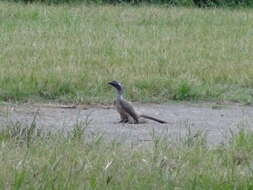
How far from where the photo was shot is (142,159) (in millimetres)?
6617

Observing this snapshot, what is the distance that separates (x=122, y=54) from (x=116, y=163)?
6.25 metres

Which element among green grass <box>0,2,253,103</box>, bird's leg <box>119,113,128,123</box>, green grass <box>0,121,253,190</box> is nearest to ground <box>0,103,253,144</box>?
bird's leg <box>119,113,128,123</box>

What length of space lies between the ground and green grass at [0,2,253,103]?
387mm

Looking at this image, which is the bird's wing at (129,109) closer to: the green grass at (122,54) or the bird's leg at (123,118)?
the bird's leg at (123,118)

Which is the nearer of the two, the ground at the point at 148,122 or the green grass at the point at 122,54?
the ground at the point at 148,122

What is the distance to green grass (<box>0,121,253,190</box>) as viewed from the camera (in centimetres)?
601

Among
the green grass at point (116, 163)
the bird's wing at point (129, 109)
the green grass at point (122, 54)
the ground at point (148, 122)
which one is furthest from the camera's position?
the green grass at point (122, 54)

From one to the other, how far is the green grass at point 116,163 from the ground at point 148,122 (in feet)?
2.10

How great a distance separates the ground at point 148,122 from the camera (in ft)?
27.5

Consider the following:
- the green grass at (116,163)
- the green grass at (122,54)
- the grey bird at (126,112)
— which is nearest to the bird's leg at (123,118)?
the grey bird at (126,112)

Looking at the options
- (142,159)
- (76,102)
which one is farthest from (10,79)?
(142,159)

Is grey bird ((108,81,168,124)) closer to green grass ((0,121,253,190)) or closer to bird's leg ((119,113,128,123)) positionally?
bird's leg ((119,113,128,123))

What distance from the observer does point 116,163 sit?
648 centimetres

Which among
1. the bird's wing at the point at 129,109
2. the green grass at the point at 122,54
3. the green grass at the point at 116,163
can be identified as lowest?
the green grass at the point at 122,54
